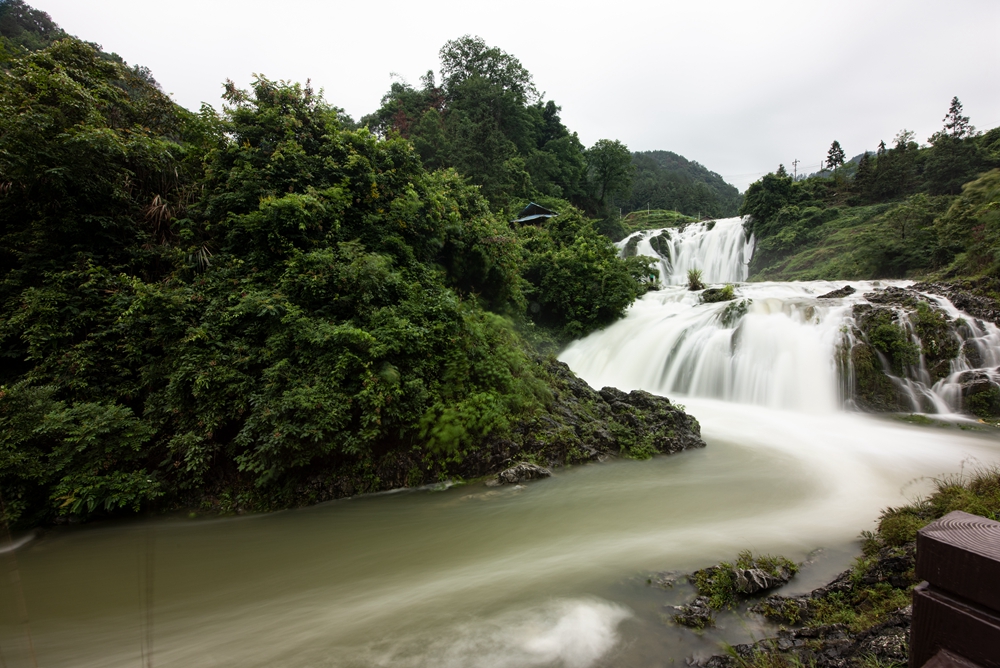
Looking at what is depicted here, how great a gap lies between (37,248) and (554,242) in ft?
44.2

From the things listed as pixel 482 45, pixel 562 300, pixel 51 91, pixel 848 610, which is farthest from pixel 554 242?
pixel 482 45

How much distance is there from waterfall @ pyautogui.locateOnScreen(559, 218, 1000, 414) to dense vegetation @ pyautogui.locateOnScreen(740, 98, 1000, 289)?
322 centimetres

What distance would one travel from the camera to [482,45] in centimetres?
3691

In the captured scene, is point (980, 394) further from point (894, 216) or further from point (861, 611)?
point (894, 216)

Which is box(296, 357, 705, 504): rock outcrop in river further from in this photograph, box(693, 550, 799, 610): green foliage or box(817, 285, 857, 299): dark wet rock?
box(817, 285, 857, 299): dark wet rock

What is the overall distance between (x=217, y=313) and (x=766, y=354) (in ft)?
35.6

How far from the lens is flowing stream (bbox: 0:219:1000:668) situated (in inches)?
115

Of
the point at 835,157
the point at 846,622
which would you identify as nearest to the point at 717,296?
the point at 846,622

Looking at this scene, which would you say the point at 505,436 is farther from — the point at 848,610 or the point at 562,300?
the point at 562,300

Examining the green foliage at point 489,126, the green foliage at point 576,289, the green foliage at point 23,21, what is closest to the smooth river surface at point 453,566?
the green foliage at point 576,289

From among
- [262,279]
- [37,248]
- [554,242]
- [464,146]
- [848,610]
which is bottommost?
[848,610]

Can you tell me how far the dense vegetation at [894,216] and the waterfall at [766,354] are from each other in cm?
322

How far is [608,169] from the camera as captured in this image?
121 ft

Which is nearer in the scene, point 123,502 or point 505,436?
point 123,502
